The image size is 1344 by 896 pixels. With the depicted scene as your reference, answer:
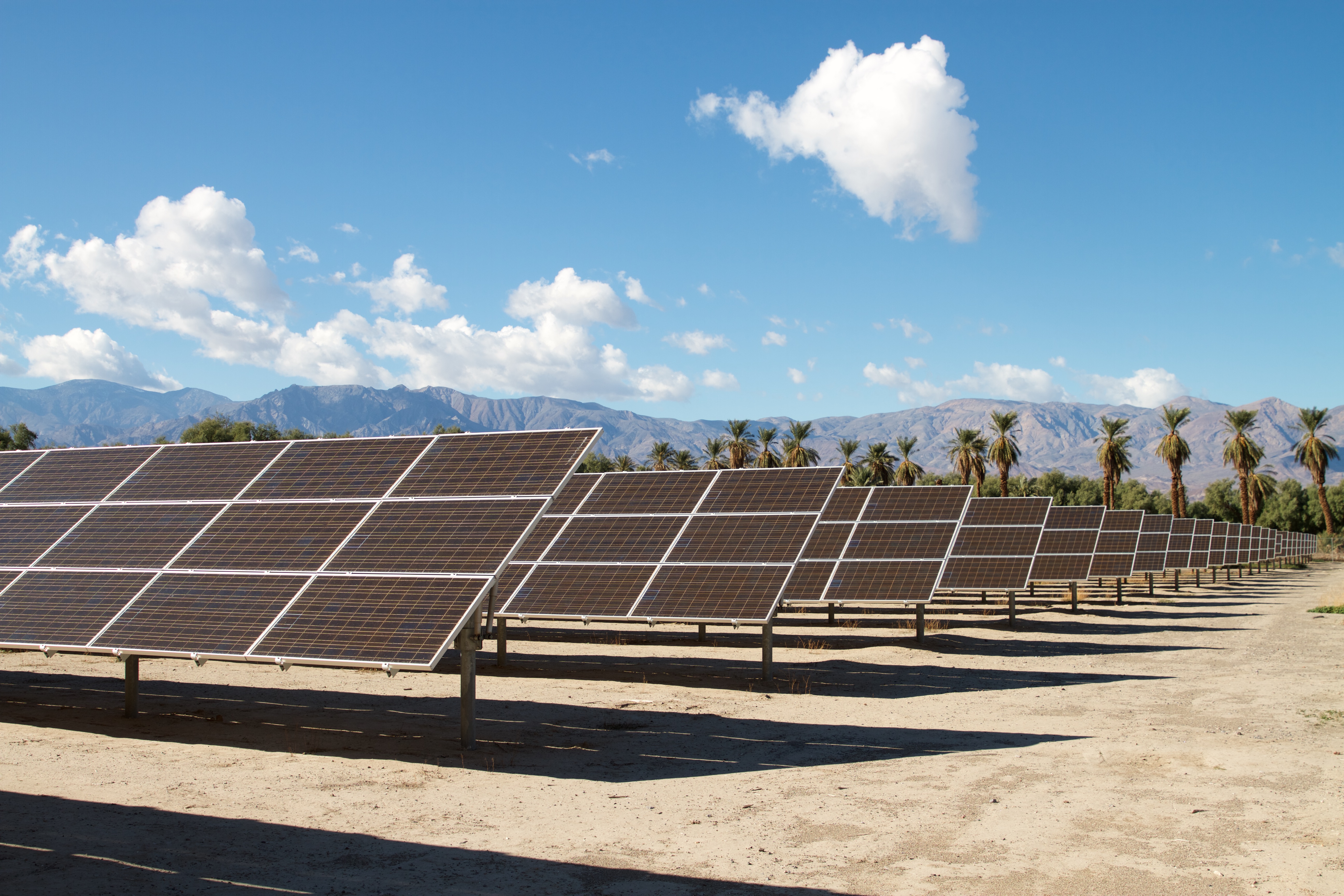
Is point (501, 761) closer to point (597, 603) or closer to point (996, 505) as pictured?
point (597, 603)

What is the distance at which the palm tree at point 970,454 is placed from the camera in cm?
8575

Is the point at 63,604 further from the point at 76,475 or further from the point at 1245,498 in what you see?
the point at 1245,498

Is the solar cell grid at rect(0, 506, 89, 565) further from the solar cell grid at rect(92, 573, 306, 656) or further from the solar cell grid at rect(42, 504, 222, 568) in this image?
the solar cell grid at rect(92, 573, 306, 656)

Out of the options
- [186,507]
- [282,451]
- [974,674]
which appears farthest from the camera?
[974,674]

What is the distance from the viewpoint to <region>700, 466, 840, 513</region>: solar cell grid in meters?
23.6

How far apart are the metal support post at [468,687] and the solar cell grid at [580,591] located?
253 inches

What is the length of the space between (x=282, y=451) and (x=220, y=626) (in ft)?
21.3

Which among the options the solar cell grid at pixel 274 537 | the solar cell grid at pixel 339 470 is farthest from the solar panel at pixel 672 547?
the solar cell grid at pixel 274 537

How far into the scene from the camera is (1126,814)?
10.6 metres

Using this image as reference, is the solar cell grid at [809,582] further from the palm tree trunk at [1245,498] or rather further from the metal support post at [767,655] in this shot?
the palm tree trunk at [1245,498]

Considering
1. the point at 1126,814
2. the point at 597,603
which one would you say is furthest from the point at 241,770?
the point at 1126,814

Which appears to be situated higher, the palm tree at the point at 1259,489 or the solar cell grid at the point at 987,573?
the palm tree at the point at 1259,489

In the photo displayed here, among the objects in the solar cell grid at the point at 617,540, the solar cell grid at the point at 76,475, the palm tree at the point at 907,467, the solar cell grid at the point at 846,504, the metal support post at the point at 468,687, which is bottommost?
the metal support post at the point at 468,687

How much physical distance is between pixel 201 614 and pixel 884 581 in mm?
18896
